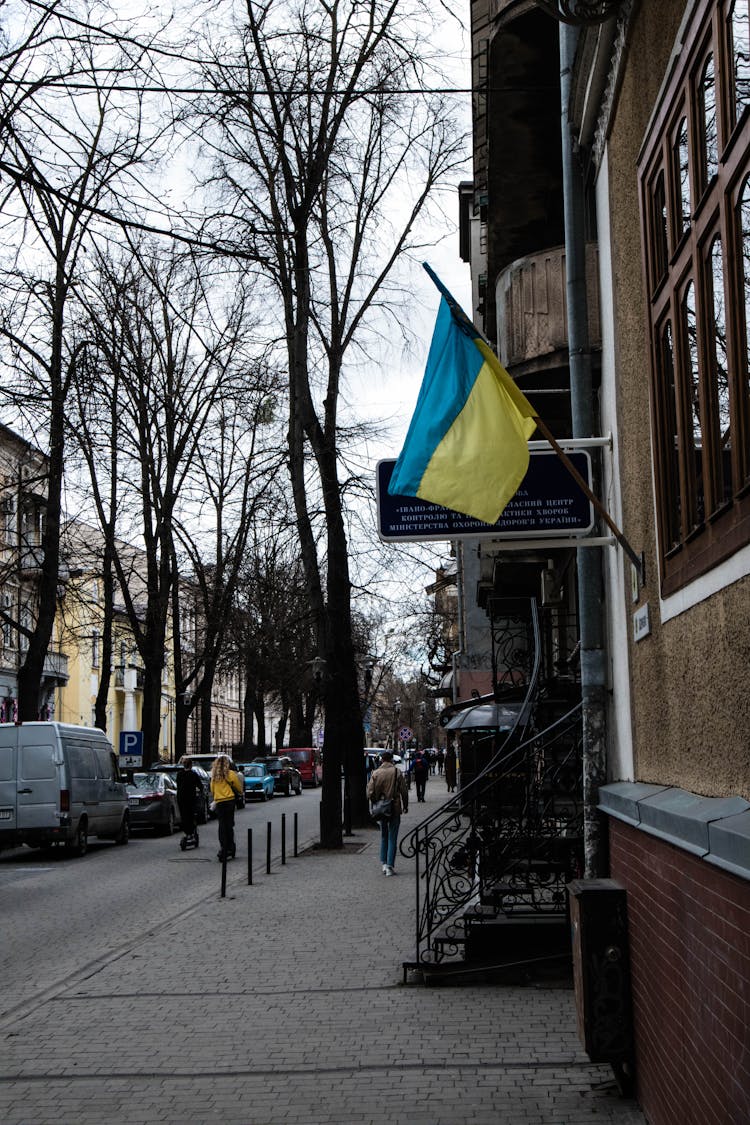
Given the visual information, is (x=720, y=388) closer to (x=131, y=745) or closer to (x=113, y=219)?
(x=113, y=219)

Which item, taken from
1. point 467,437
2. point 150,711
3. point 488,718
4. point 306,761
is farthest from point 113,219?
point 306,761

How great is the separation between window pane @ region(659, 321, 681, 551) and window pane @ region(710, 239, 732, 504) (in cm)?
100

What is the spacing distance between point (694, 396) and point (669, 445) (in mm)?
700

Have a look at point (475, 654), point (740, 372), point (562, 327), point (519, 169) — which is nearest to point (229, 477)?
point (475, 654)

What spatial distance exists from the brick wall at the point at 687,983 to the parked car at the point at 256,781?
137ft

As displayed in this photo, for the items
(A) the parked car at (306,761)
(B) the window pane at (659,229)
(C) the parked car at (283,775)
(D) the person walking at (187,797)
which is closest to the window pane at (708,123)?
(B) the window pane at (659,229)

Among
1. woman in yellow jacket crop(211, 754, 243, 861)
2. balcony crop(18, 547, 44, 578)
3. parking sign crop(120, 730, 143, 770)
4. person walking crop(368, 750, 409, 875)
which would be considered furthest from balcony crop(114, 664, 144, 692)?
person walking crop(368, 750, 409, 875)

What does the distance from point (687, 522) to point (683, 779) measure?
1.13 metres

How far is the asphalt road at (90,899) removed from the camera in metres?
12.1

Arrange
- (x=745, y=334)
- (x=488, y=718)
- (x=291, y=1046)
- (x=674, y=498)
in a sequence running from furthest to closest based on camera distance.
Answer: (x=488, y=718) < (x=291, y=1046) < (x=674, y=498) < (x=745, y=334)

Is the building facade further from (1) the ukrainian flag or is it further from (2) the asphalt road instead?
(2) the asphalt road

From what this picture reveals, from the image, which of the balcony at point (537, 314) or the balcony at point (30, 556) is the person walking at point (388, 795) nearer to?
the balcony at point (537, 314)

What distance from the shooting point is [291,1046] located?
8.32 m

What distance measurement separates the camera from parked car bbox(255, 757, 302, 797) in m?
→ 52.4
